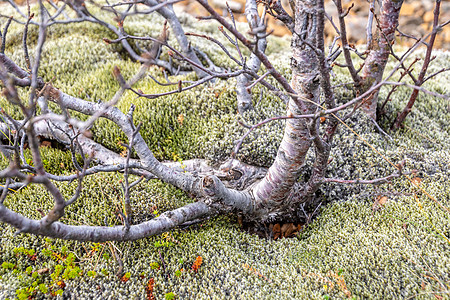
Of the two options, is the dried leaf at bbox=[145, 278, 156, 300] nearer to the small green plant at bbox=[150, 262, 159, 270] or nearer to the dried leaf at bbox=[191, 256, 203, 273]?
the small green plant at bbox=[150, 262, 159, 270]

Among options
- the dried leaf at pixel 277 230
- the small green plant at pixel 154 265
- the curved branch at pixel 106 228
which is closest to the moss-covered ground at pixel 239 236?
the small green plant at pixel 154 265

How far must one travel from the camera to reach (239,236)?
3.36 metres

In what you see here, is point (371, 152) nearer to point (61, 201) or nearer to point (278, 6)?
point (278, 6)

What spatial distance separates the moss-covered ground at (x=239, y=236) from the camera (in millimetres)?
2707

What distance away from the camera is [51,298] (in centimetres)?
268

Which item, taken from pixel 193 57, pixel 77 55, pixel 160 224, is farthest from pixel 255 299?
pixel 77 55

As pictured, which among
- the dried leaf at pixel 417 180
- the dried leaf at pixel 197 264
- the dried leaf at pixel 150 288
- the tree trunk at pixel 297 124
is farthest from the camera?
the dried leaf at pixel 417 180

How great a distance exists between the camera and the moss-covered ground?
271cm

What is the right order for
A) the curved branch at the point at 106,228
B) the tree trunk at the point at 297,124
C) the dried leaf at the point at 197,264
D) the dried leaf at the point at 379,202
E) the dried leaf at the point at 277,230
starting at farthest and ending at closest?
the dried leaf at the point at 277,230
the dried leaf at the point at 379,202
the dried leaf at the point at 197,264
the tree trunk at the point at 297,124
the curved branch at the point at 106,228

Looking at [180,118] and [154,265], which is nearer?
[154,265]

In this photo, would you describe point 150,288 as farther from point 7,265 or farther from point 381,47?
point 381,47

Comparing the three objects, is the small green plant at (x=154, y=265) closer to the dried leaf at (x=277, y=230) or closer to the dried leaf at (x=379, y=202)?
the dried leaf at (x=277, y=230)

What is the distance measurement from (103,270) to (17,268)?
0.86 m

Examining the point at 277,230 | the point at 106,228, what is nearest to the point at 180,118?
the point at 277,230
